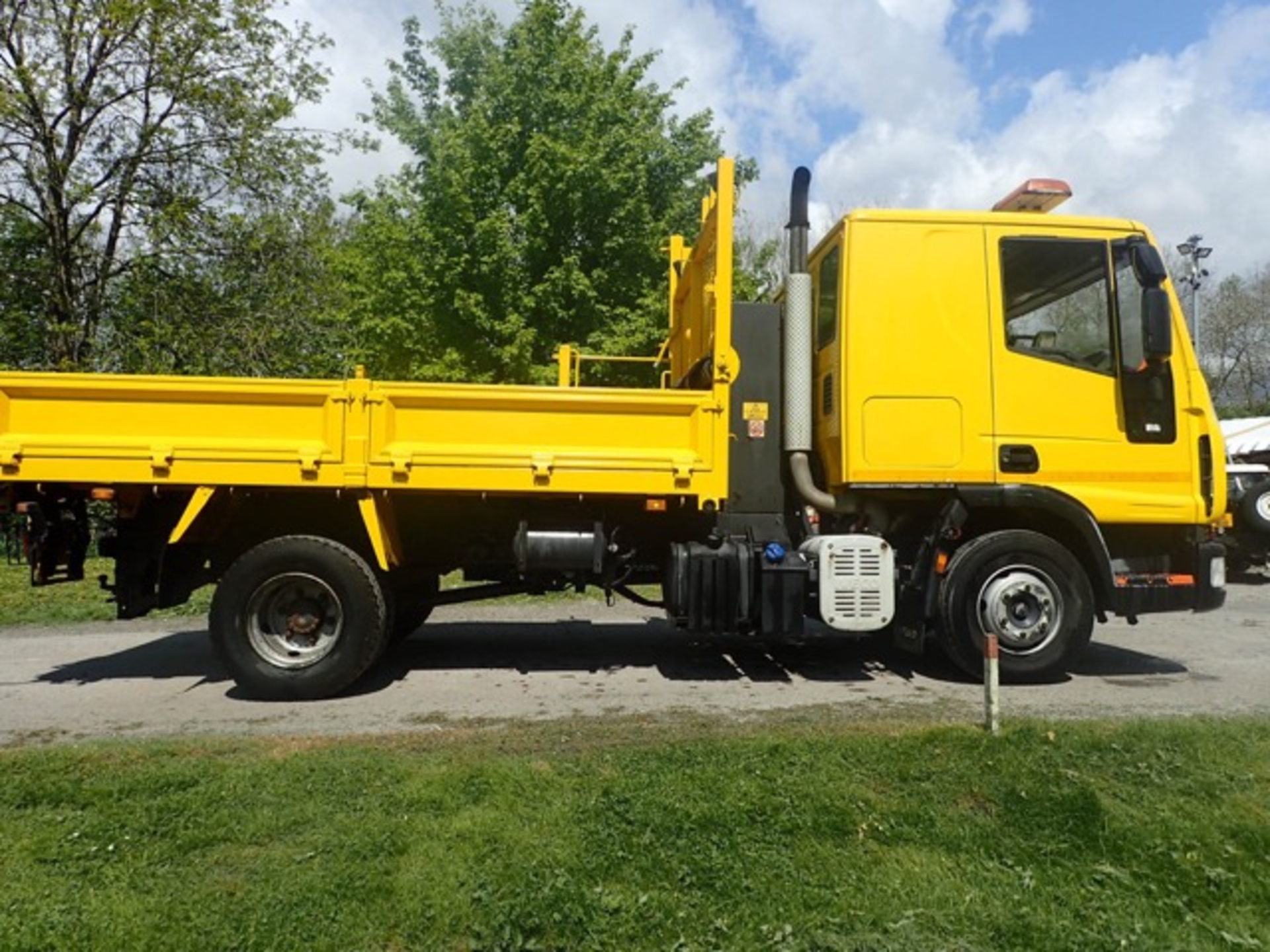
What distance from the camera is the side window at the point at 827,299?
6617 millimetres

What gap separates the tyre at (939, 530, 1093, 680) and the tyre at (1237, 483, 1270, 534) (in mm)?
8856

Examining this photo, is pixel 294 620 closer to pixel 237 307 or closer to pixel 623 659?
pixel 623 659

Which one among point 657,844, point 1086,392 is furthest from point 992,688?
point 1086,392

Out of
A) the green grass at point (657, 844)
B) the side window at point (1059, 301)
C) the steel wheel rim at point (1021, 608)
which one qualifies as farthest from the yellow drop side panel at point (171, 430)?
the side window at point (1059, 301)

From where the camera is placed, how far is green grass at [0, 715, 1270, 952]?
2852 mm

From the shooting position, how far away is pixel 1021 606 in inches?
249

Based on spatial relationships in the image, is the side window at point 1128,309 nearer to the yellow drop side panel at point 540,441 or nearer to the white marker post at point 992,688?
the white marker post at point 992,688

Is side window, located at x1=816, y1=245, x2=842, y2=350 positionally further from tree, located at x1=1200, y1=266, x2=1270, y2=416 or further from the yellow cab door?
tree, located at x1=1200, y1=266, x2=1270, y2=416

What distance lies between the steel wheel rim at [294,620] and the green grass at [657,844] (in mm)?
1345

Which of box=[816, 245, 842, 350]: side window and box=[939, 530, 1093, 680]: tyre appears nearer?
box=[939, 530, 1093, 680]: tyre

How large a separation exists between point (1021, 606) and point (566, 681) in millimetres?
3219

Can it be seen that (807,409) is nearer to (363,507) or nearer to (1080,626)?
(1080,626)

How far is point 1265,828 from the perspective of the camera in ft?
11.6

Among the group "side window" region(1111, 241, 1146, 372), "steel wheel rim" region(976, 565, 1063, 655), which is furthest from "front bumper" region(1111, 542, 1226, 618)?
"side window" region(1111, 241, 1146, 372)
